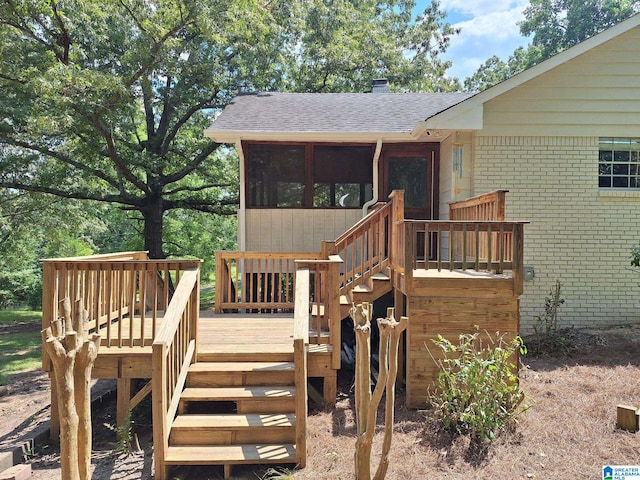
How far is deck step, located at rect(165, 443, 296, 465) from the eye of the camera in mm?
3451

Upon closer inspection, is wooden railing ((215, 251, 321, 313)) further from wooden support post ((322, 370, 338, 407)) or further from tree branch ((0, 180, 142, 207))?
tree branch ((0, 180, 142, 207))

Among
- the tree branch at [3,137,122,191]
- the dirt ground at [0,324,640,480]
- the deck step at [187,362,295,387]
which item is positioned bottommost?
the dirt ground at [0,324,640,480]

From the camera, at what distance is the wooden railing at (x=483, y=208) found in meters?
4.88

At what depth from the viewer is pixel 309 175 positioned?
7789 mm

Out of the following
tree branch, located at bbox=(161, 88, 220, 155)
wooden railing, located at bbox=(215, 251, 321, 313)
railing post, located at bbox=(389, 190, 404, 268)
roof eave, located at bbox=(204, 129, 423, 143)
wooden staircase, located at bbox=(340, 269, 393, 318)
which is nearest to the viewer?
railing post, located at bbox=(389, 190, 404, 268)

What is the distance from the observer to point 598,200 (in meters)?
6.95

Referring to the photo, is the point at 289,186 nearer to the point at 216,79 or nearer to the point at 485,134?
the point at 485,134

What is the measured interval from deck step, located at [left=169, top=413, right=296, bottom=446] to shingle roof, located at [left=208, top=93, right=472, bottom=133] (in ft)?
16.2

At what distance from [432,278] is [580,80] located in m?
4.84

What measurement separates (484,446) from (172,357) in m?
2.82

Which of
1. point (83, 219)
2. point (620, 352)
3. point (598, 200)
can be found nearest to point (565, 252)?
point (598, 200)

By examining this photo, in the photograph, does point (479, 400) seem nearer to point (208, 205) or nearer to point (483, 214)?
point (483, 214)

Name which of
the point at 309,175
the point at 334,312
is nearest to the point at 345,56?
the point at 309,175

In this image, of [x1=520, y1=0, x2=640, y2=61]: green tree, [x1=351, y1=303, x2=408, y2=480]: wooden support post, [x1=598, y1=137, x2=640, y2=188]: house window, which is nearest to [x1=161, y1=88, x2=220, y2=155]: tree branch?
[x1=598, y1=137, x2=640, y2=188]: house window
